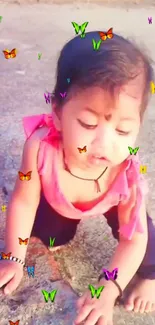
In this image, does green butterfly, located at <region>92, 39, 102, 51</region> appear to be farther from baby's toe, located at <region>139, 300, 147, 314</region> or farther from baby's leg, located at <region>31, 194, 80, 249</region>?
baby's toe, located at <region>139, 300, 147, 314</region>

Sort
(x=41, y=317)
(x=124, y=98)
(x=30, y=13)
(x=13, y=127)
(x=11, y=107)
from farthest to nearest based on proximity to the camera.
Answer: (x=30, y=13) < (x=11, y=107) < (x=13, y=127) < (x=41, y=317) < (x=124, y=98)

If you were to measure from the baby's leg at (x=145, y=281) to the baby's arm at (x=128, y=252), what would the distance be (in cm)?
4

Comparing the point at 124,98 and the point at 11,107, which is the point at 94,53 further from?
the point at 11,107

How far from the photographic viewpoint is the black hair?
916mm

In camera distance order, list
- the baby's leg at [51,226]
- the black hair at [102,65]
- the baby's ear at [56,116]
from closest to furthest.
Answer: the black hair at [102,65] → the baby's ear at [56,116] → the baby's leg at [51,226]

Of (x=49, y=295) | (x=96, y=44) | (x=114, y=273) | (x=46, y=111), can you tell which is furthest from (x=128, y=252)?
(x=46, y=111)

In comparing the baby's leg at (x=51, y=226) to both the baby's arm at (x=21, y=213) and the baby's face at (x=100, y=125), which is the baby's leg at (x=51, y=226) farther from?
the baby's face at (x=100, y=125)

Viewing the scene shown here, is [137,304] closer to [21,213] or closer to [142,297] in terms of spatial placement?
[142,297]

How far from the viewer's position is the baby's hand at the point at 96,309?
3.33ft

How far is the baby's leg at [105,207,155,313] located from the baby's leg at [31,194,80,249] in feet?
0.27

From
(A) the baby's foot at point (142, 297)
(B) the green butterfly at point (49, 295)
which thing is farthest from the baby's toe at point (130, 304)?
(B) the green butterfly at point (49, 295)

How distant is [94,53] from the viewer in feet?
3.05

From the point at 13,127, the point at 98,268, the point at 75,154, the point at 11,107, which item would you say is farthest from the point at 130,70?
the point at 11,107

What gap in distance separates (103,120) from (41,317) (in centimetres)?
36
